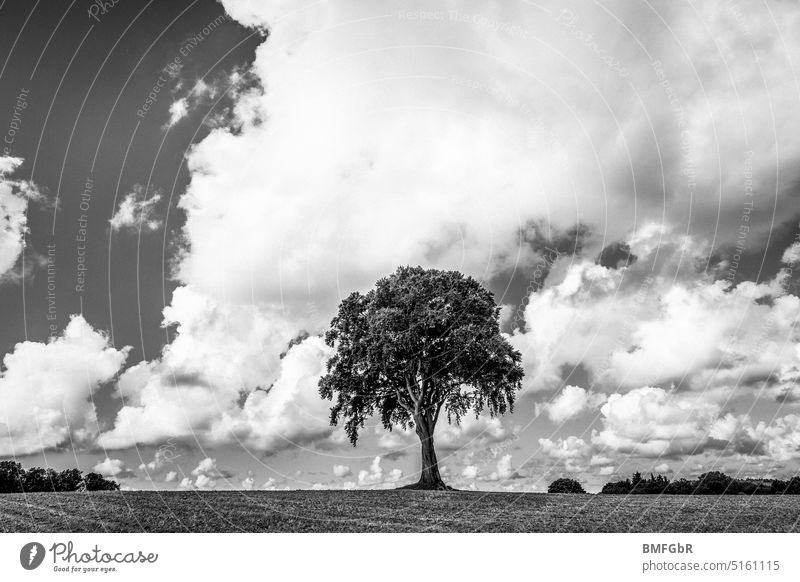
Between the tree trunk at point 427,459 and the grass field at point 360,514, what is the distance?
30.5 feet

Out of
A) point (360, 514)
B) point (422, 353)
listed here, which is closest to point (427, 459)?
point (422, 353)

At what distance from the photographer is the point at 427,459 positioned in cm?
4325

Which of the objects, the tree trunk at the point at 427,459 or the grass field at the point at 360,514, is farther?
the tree trunk at the point at 427,459

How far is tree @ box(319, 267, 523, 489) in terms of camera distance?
42781 mm

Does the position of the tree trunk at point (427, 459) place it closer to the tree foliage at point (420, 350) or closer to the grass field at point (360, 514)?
the tree foliage at point (420, 350)

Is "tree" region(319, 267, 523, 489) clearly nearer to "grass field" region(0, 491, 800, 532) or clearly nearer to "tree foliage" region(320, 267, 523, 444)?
"tree foliage" region(320, 267, 523, 444)
